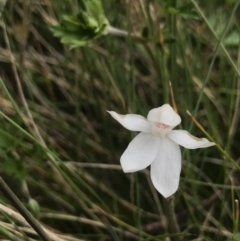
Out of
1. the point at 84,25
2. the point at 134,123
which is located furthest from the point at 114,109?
the point at 134,123

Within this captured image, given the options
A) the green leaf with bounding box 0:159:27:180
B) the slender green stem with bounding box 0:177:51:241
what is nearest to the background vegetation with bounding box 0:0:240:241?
the green leaf with bounding box 0:159:27:180

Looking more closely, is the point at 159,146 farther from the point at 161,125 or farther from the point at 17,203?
the point at 17,203

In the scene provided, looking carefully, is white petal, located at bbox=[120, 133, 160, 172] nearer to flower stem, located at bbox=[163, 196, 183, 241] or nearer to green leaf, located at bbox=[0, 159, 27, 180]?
flower stem, located at bbox=[163, 196, 183, 241]

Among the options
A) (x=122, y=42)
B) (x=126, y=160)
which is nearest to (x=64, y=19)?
(x=126, y=160)

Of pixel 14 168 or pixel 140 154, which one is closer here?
pixel 140 154

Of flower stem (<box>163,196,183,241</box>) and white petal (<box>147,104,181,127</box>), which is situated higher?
white petal (<box>147,104,181,127</box>)

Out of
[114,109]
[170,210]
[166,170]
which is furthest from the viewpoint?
[114,109]

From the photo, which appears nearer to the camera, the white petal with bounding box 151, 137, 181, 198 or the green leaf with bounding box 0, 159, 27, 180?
→ the white petal with bounding box 151, 137, 181, 198

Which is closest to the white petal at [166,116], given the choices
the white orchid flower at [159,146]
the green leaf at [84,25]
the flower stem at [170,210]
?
the white orchid flower at [159,146]
